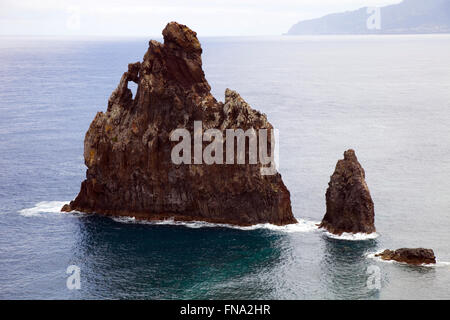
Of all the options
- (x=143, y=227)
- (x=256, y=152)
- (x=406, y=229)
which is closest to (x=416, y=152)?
(x=406, y=229)

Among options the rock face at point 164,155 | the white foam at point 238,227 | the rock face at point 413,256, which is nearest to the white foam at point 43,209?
the rock face at point 164,155

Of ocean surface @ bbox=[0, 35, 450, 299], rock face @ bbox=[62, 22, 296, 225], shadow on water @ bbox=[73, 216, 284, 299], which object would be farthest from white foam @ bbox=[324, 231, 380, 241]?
rock face @ bbox=[62, 22, 296, 225]

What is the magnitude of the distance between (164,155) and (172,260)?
903 inches

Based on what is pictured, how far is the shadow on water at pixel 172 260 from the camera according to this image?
91500 mm

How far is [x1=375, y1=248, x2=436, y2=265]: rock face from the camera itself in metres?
98.6

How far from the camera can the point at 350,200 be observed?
4296 inches

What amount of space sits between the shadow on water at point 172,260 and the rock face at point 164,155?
3963 millimetres

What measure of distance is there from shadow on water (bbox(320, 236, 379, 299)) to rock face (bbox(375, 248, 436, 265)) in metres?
3.52

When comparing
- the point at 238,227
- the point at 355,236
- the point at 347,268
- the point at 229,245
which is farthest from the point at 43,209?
the point at 347,268

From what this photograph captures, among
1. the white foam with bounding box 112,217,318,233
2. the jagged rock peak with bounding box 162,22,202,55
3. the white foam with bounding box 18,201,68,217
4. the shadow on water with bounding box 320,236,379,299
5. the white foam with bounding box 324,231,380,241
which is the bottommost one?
the shadow on water with bounding box 320,236,379,299

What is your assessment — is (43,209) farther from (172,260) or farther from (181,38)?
(181,38)

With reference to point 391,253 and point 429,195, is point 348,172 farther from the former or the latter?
point 429,195

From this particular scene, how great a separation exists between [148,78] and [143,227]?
83.3 ft

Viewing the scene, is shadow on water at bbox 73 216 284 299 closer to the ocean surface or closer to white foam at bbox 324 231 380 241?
the ocean surface
